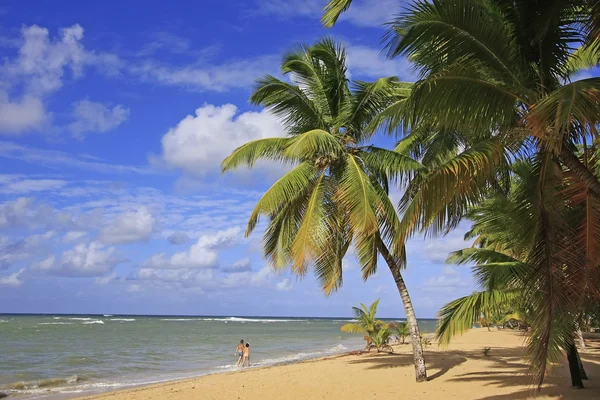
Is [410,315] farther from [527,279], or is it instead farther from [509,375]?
[527,279]

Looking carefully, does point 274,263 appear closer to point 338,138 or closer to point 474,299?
point 338,138

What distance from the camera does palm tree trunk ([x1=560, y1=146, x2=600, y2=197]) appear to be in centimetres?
522

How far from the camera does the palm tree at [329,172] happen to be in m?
10.1

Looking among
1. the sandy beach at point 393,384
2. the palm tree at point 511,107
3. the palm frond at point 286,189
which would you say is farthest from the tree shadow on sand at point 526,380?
the palm frond at point 286,189

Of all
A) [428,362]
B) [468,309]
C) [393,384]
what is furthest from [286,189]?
[428,362]

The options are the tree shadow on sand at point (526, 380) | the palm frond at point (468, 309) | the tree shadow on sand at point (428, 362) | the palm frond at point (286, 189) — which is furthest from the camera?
the tree shadow on sand at point (428, 362)

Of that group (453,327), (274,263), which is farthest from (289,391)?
(453,327)

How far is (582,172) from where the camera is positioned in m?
5.30

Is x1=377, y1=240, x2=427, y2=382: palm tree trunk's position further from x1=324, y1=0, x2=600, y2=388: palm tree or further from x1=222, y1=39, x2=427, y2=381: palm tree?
x1=324, y1=0, x2=600, y2=388: palm tree

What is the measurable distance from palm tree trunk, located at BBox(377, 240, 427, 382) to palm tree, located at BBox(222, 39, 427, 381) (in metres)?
0.02

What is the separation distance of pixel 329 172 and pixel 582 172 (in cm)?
634

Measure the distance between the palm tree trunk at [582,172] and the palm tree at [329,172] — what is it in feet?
14.7

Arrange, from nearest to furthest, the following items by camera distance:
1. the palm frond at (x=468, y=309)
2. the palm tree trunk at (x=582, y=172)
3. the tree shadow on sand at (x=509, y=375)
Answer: the palm tree trunk at (x=582, y=172) → the palm frond at (x=468, y=309) → the tree shadow on sand at (x=509, y=375)

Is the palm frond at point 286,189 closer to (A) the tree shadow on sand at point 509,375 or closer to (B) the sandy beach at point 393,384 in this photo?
(B) the sandy beach at point 393,384
